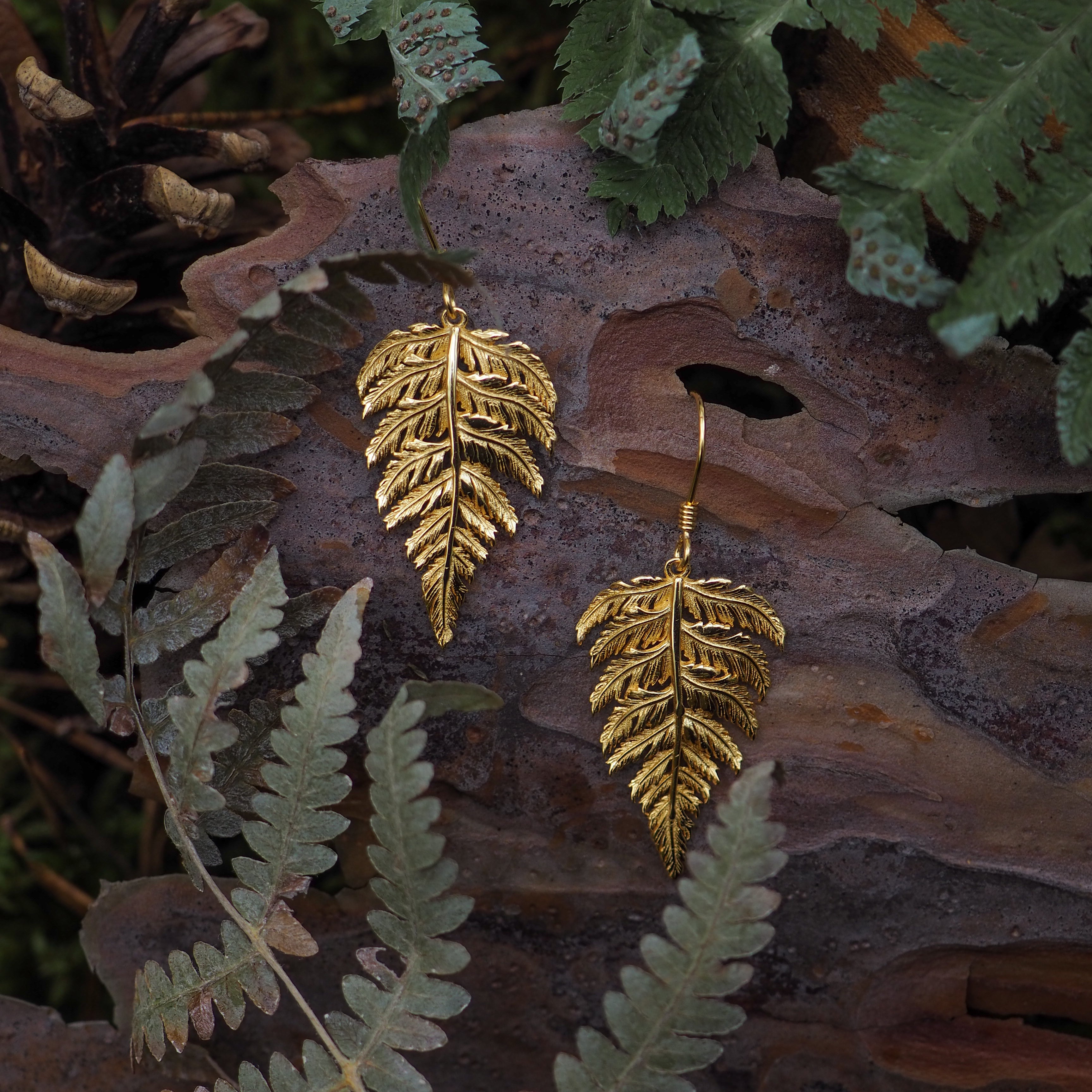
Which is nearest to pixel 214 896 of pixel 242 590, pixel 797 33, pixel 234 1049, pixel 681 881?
pixel 234 1049

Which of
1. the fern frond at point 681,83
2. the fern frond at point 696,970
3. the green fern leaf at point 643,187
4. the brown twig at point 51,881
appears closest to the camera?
the fern frond at point 696,970

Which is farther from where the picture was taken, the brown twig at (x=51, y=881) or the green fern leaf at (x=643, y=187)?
the brown twig at (x=51, y=881)

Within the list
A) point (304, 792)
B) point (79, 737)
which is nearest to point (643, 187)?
point (304, 792)

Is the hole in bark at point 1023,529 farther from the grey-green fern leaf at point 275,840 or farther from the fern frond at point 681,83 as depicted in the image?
the grey-green fern leaf at point 275,840

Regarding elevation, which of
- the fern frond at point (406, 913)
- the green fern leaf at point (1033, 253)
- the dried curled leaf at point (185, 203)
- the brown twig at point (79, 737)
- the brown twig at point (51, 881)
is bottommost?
the brown twig at point (51, 881)

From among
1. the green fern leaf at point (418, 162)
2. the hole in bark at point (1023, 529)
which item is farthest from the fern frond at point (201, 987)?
the hole in bark at point (1023, 529)

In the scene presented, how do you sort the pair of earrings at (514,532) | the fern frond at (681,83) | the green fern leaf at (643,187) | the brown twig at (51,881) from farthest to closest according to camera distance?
the brown twig at (51,881) → the pair of earrings at (514,532) → the green fern leaf at (643,187) → the fern frond at (681,83)
